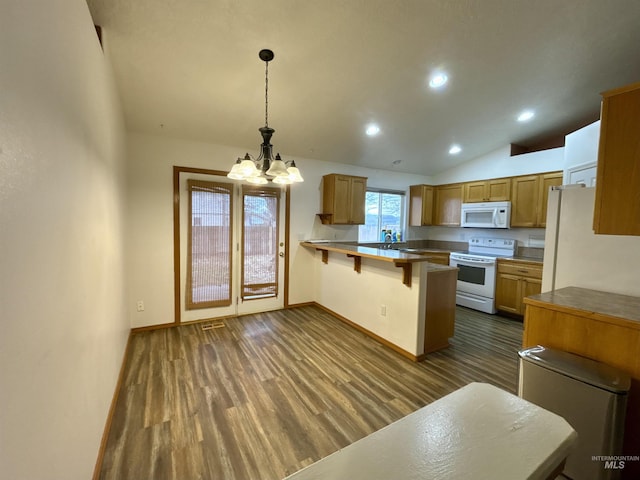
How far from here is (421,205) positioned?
18.2ft

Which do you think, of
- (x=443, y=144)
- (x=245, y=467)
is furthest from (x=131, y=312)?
(x=443, y=144)

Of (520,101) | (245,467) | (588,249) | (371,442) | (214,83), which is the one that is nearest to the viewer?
(371,442)

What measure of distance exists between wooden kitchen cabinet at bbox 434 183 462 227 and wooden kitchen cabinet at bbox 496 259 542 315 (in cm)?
133

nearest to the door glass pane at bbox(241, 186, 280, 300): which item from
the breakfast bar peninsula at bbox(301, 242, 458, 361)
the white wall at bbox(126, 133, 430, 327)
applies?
the white wall at bbox(126, 133, 430, 327)

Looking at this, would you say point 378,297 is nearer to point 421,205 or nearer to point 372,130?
point 372,130

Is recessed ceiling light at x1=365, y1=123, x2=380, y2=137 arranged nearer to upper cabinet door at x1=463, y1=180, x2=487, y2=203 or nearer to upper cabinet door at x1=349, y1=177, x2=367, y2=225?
upper cabinet door at x1=349, y1=177, x2=367, y2=225

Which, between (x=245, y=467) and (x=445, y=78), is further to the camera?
(x=445, y=78)

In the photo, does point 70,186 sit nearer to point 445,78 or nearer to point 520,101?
point 445,78

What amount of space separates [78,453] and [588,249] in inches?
133

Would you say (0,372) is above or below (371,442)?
above

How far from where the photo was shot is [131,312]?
11.1 ft

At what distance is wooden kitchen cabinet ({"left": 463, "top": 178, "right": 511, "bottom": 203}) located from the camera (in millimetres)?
4500

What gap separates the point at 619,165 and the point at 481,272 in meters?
3.22

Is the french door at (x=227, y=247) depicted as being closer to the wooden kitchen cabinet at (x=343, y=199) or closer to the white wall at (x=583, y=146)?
the wooden kitchen cabinet at (x=343, y=199)
